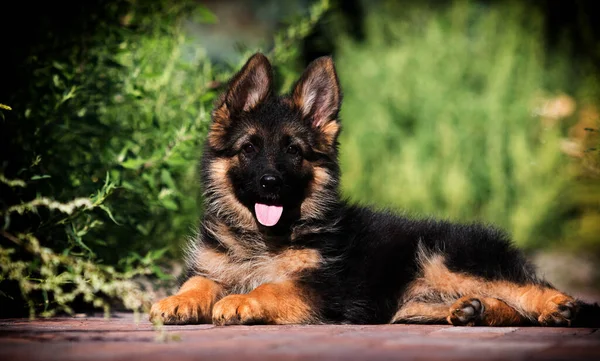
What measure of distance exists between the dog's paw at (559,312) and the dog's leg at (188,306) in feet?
5.95

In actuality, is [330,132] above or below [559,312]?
above

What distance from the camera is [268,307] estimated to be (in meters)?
4.32

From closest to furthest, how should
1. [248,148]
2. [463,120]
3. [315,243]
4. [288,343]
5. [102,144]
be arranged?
[288,343] → [315,243] → [248,148] → [102,144] → [463,120]

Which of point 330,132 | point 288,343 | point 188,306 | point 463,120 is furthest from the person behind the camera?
point 463,120

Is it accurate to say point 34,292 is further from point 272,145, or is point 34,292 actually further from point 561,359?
point 561,359

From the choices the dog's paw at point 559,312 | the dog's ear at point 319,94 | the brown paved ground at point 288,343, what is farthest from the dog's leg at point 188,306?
the dog's paw at point 559,312

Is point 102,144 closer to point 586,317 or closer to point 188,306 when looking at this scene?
point 188,306

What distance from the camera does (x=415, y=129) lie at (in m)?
11.6

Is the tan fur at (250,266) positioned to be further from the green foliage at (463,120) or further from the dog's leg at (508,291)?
the green foliage at (463,120)

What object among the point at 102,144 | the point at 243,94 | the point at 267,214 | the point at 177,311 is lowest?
the point at 177,311

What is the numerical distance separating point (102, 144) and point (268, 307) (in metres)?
2.11

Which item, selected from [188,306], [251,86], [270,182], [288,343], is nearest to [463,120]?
[251,86]

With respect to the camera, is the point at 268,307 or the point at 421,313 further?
the point at 421,313

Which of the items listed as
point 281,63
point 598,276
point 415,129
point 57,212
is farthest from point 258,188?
point 415,129
